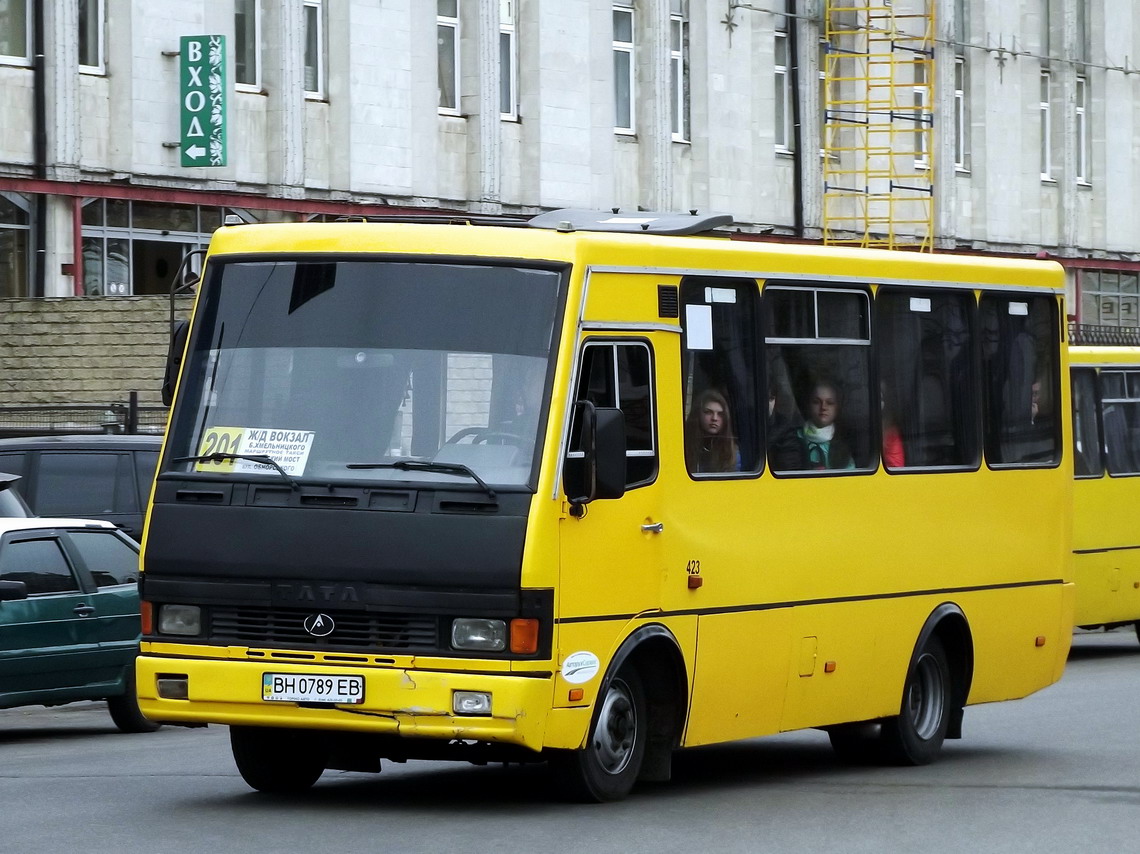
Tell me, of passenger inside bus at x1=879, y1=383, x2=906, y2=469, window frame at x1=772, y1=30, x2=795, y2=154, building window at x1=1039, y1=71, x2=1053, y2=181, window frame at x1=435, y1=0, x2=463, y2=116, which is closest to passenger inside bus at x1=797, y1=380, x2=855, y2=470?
passenger inside bus at x1=879, y1=383, x2=906, y2=469

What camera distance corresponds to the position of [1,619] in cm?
1504

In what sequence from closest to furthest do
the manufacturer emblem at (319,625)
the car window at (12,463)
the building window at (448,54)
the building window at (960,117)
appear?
the manufacturer emblem at (319,625), the car window at (12,463), the building window at (448,54), the building window at (960,117)

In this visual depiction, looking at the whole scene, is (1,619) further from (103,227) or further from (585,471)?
(103,227)

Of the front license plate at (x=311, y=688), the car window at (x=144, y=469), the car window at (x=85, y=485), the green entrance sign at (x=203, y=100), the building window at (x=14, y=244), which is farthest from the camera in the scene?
the green entrance sign at (x=203, y=100)

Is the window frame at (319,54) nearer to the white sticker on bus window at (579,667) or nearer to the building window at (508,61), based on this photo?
the building window at (508,61)

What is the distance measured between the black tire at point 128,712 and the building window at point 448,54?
76.2 ft

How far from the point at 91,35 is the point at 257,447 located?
2432cm

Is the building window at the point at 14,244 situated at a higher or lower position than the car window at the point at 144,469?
higher

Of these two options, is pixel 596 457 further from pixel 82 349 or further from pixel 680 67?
pixel 680 67

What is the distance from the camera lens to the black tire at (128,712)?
53.0ft

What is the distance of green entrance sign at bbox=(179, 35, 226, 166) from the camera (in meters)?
33.5

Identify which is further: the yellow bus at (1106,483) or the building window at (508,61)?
the building window at (508,61)

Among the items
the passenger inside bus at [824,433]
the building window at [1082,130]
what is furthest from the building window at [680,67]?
Result: the passenger inside bus at [824,433]

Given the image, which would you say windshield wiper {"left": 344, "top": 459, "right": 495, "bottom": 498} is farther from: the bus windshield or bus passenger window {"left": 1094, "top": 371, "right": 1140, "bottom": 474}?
bus passenger window {"left": 1094, "top": 371, "right": 1140, "bottom": 474}
